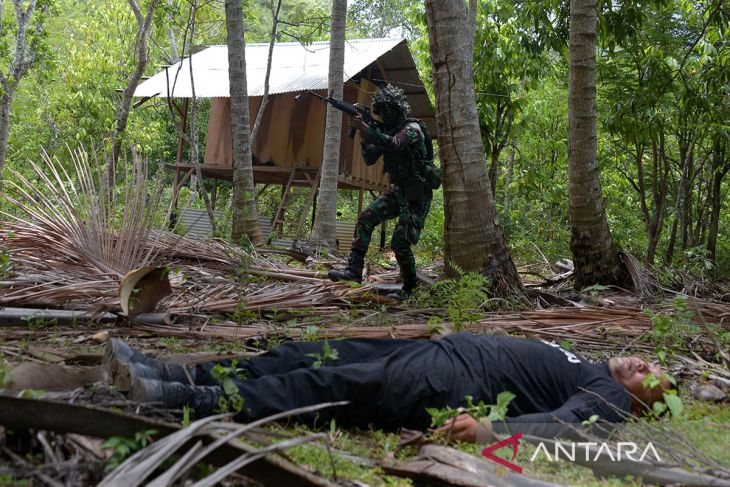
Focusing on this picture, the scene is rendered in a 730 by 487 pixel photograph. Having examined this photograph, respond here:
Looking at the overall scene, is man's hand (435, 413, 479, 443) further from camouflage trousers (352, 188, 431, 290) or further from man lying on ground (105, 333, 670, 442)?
camouflage trousers (352, 188, 431, 290)

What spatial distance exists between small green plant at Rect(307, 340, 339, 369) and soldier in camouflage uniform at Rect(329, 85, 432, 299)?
127 inches

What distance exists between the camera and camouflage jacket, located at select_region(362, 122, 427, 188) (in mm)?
6305

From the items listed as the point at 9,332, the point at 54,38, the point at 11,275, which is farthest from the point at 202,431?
the point at 54,38

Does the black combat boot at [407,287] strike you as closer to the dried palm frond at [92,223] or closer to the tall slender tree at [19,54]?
the dried palm frond at [92,223]

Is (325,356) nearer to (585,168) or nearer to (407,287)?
(407,287)

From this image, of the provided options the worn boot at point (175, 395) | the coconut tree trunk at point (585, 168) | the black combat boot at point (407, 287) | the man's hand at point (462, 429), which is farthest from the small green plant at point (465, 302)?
the worn boot at point (175, 395)

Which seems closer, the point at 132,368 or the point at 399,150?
the point at 132,368

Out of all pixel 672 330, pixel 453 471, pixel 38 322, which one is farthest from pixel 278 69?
pixel 453 471

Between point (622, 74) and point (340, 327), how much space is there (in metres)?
7.00

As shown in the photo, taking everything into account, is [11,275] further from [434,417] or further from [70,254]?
[434,417]

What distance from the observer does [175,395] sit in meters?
2.63

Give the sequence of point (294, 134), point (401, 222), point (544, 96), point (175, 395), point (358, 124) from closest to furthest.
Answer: point (175, 395) < point (358, 124) < point (401, 222) < point (294, 134) < point (544, 96)

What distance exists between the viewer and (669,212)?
48.6 ft

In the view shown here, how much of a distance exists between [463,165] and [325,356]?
11.1 feet
